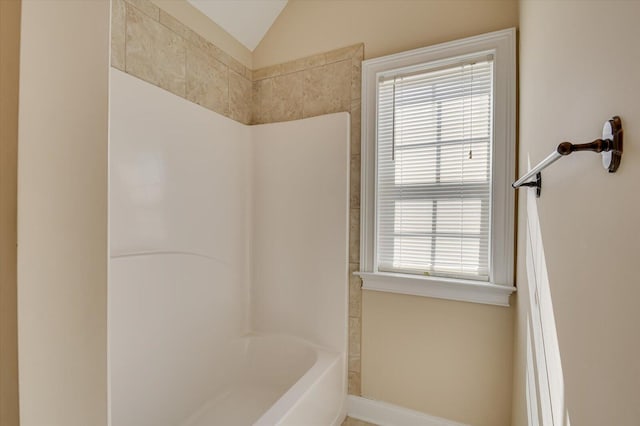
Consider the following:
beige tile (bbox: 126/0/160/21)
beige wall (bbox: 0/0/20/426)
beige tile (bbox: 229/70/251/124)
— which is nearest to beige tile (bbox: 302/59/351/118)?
beige tile (bbox: 229/70/251/124)

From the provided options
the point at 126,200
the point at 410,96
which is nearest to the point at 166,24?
the point at 126,200

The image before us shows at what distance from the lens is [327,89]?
2.16 m

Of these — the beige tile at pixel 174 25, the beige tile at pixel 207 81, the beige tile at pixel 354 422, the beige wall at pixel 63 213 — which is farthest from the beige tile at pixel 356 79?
the beige tile at pixel 354 422

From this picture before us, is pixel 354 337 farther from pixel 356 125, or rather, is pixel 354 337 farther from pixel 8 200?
pixel 8 200

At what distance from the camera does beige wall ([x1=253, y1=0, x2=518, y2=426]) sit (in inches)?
67.1

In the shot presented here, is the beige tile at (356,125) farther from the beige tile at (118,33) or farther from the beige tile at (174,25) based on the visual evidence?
the beige tile at (118,33)

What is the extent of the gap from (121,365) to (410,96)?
2201 millimetres

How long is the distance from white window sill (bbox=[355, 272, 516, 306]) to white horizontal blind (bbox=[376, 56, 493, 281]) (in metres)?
0.08

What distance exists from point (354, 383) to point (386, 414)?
0.26 meters

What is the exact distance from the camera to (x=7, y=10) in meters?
0.31

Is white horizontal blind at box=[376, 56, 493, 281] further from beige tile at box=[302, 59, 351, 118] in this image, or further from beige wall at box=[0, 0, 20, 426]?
beige wall at box=[0, 0, 20, 426]

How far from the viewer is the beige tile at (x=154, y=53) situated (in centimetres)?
157

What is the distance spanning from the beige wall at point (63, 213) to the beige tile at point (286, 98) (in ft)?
6.42

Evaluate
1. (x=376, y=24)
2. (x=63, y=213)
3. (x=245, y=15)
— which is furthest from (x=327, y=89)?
(x=63, y=213)
